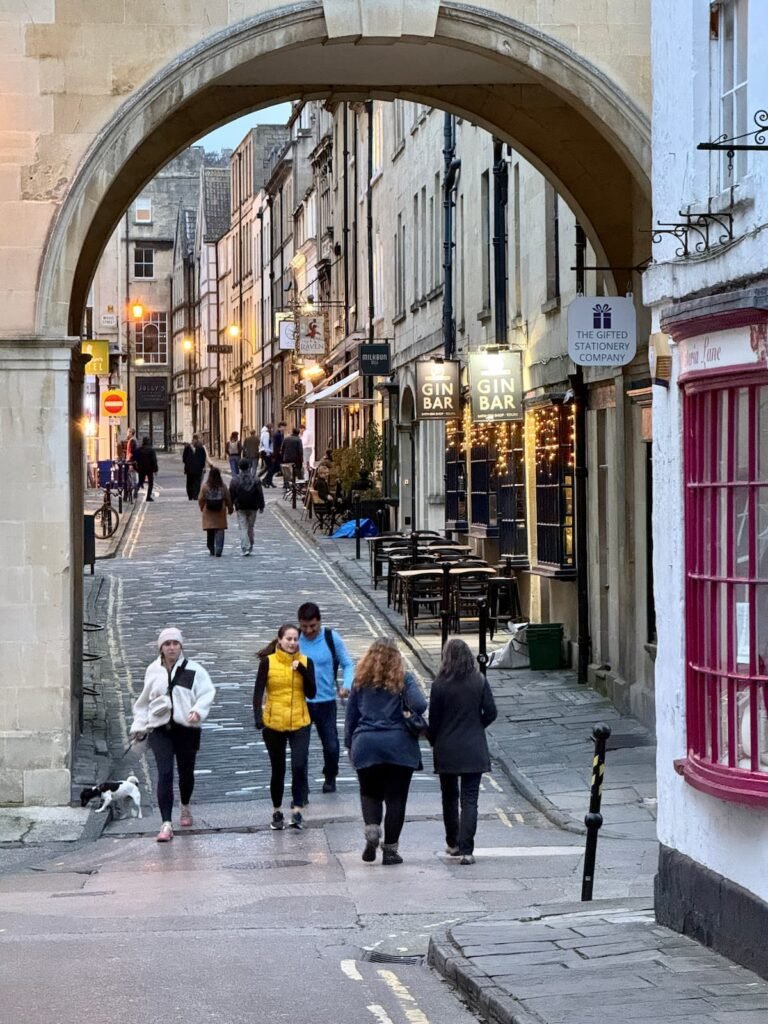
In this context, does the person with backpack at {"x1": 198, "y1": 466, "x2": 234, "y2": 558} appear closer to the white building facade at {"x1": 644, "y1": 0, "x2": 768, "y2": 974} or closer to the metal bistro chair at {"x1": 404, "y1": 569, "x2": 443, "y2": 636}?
the metal bistro chair at {"x1": 404, "y1": 569, "x2": 443, "y2": 636}

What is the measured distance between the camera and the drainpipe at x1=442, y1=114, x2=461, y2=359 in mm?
31625

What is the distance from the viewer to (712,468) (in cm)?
918

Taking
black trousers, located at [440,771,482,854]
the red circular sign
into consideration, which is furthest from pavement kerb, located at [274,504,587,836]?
the red circular sign

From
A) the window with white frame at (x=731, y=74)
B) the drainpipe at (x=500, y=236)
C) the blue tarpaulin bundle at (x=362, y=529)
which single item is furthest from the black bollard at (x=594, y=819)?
the blue tarpaulin bundle at (x=362, y=529)

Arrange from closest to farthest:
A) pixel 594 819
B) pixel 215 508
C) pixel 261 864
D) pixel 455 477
→ pixel 594 819
pixel 261 864
pixel 455 477
pixel 215 508

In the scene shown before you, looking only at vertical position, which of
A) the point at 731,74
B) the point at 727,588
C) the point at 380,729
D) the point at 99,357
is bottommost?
the point at 380,729

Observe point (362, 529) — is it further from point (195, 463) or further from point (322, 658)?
point (322, 658)

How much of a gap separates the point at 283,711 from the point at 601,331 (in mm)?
5678

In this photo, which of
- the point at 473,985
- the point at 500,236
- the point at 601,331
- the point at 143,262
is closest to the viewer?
the point at 473,985

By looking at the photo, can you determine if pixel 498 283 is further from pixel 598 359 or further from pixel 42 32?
pixel 42 32

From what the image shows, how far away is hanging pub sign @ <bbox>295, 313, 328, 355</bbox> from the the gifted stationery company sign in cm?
3802

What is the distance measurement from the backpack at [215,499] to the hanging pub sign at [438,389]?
18.6 ft

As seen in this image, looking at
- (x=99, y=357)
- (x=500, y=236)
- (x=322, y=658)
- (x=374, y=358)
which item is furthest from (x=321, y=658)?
(x=374, y=358)

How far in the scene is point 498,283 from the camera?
26.4m
